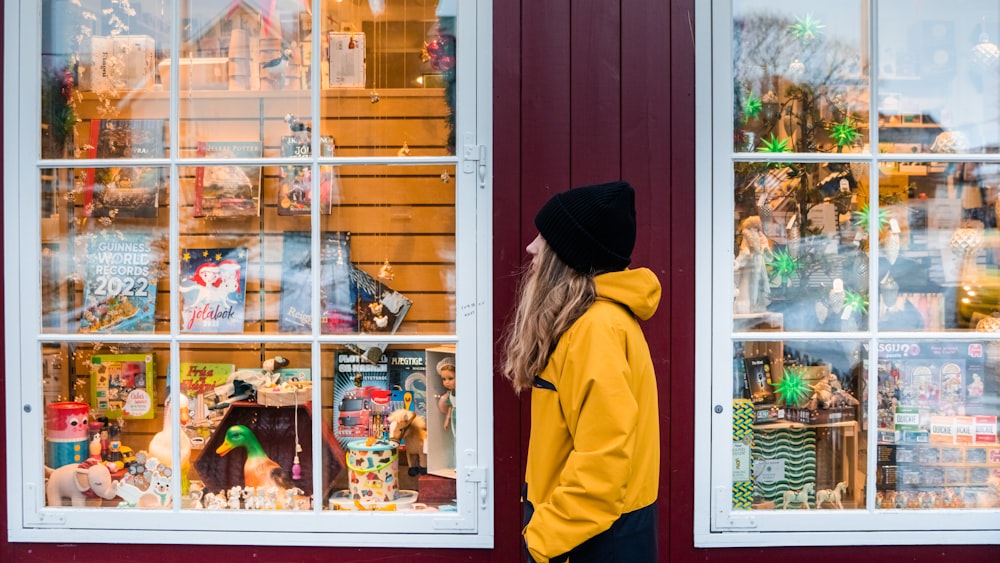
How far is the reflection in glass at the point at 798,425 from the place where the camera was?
2980 mm

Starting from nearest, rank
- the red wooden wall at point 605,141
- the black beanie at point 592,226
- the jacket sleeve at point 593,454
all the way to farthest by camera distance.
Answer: the jacket sleeve at point 593,454
the black beanie at point 592,226
the red wooden wall at point 605,141

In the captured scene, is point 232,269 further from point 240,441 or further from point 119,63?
point 119,63

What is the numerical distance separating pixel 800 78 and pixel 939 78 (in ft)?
1.79

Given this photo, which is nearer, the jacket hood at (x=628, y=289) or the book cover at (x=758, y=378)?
the jacket hood at (x=628, y=289)

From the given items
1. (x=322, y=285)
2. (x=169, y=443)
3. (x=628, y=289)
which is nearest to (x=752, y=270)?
(x=628, y=289)

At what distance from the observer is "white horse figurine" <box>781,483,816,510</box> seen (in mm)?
3002

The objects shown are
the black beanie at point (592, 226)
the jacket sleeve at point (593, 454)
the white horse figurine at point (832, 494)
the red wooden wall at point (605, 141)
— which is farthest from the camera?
the white horse figurine at point (832, 494)

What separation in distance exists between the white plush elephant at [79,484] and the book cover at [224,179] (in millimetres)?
1070

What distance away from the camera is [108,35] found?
3102 mm

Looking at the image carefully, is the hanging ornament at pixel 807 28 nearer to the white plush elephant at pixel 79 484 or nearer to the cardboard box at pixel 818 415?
the cardboard box at pixel 818 415

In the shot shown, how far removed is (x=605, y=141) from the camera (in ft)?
9.56

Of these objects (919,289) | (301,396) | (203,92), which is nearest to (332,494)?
(301,396)

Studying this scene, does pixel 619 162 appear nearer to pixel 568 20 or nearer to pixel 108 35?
pixel 568 20

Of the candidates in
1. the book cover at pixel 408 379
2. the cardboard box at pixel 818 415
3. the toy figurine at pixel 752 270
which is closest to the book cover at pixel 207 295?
the book cover at pixel 408 379
